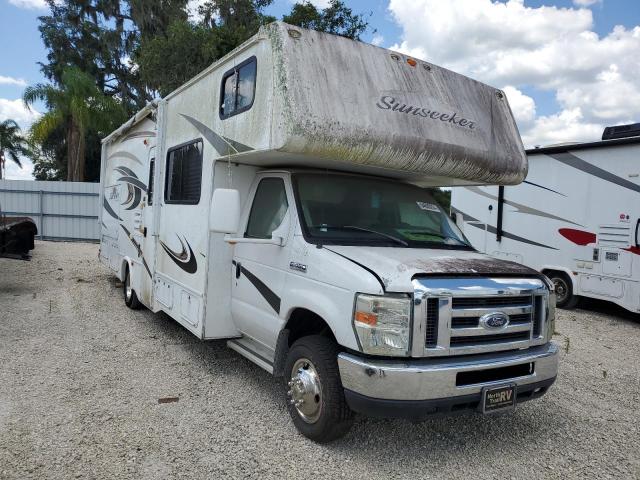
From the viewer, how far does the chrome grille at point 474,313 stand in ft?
11.1

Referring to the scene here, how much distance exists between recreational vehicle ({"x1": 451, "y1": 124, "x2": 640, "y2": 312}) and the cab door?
6499 mm

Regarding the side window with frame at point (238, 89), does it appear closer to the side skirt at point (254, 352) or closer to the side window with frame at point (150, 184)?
the side skirt at point (254, 352)

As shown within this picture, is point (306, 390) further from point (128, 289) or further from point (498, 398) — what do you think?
point (128, 289)

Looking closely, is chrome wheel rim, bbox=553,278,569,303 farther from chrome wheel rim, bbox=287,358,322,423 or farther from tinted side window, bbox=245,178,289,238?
chrome wheel rim, bbox=287,358,322,423

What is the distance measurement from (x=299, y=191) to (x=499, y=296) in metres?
1.84

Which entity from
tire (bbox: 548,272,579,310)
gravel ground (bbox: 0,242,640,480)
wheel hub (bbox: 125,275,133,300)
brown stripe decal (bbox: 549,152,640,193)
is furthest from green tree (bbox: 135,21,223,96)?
gravel ground (bbox: 0,242,640,480)

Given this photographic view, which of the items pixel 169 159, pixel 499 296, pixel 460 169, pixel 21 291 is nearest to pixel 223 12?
pixel 21 291

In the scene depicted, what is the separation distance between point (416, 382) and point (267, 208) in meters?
2.18

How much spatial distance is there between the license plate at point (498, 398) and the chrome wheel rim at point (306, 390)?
3.80 feet

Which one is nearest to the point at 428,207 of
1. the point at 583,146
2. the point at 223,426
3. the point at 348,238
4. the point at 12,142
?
the point at 348,238

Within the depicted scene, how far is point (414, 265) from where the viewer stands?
3566 millimetres

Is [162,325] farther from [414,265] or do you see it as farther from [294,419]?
[414,265]

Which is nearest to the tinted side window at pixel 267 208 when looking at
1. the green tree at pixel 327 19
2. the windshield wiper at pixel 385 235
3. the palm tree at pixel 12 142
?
the windshield wiper at pixel 385 235

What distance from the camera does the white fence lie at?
19859 mm
